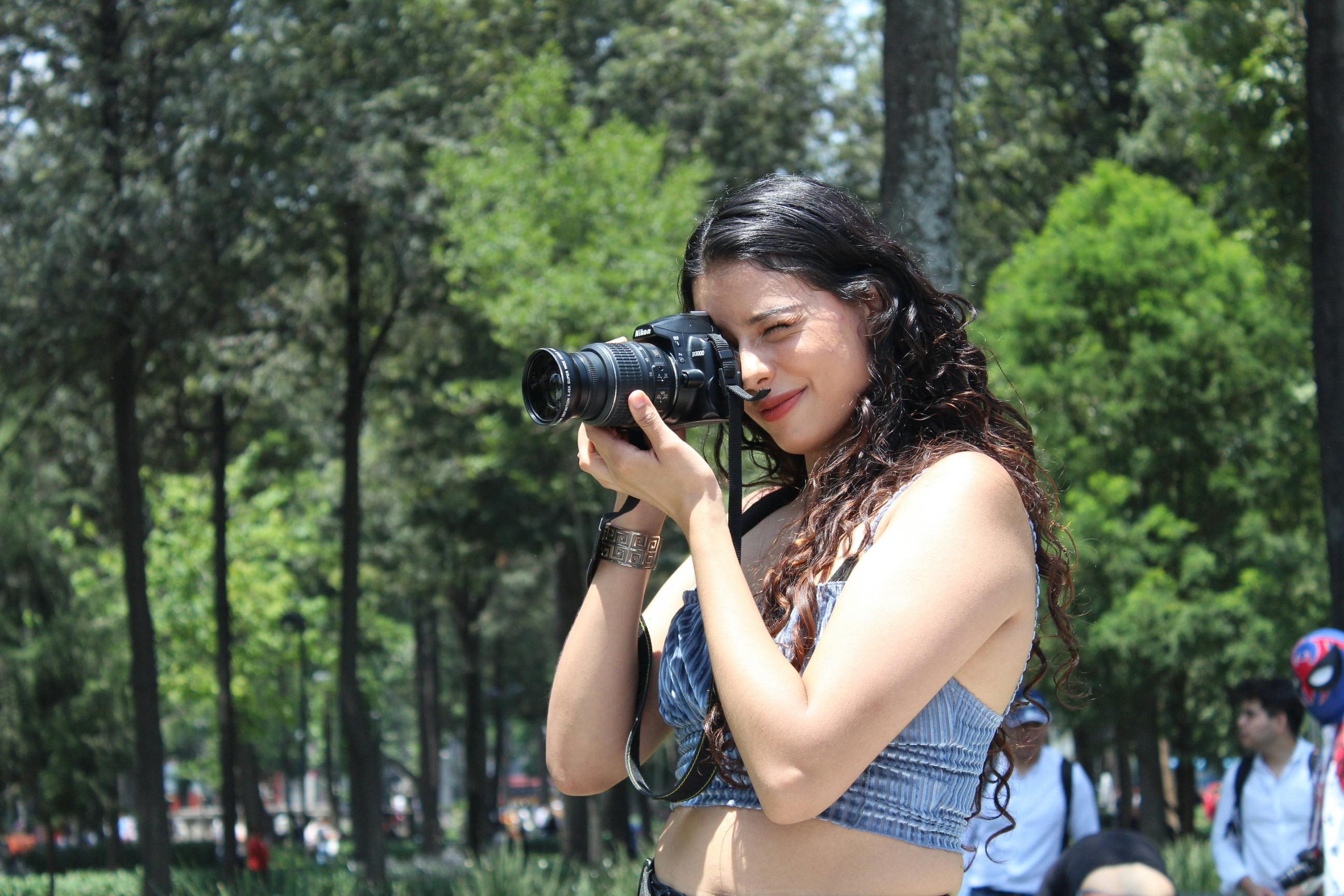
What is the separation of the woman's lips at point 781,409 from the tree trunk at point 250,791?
26749 millimetres

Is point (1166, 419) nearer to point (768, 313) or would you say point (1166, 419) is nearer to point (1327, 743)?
point (1327, 743)

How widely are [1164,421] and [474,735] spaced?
59.3 ft

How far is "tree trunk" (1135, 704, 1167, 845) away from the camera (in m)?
15.4

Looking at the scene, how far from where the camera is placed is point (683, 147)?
19.2 meters

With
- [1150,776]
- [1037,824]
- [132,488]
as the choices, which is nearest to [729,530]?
[1037,824]

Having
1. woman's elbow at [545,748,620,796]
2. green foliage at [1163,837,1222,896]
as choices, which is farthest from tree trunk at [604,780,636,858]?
woman's elbow at [545,748,620,796]

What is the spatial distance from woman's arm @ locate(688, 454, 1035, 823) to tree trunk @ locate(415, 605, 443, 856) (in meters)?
26.8

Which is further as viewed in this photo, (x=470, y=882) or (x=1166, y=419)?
(x=1166, y=419)

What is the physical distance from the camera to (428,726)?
32.3 metres

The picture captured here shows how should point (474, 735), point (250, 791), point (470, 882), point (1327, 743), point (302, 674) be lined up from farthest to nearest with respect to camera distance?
point (250, 791) → point (474, 735) → point (302, 674) → point (470, 882) → point (1327, 743)

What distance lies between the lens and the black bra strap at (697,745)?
6.19 ft

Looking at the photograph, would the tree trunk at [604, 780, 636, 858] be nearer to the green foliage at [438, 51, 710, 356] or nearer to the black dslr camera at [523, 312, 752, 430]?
the green foliage at [438, 51, 710, 356]

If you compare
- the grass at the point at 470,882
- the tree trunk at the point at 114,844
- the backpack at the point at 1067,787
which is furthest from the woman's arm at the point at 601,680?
the tree trunk at the point at 114,844

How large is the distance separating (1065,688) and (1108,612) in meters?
13.1
